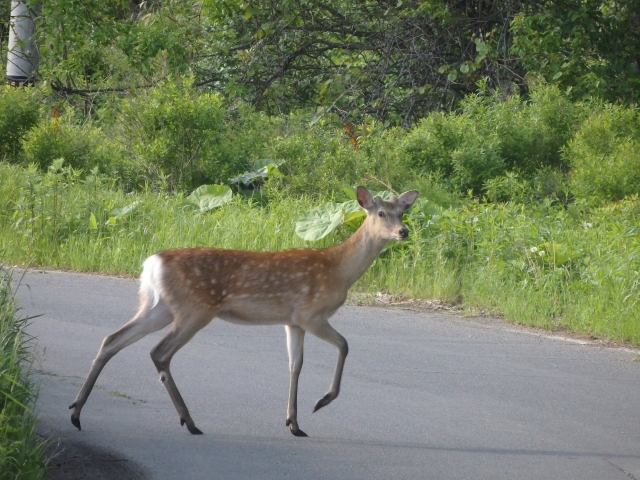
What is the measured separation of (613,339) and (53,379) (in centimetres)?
520

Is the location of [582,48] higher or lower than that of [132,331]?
higher

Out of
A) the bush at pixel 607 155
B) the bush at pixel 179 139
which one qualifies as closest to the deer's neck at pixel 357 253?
the bush at pixel 607 155

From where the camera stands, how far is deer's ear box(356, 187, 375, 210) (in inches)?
323

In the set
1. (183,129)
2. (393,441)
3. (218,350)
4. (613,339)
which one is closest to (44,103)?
(183,129)

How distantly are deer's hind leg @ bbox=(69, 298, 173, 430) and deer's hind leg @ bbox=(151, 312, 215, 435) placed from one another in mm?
221

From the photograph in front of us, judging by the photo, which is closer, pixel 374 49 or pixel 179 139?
pixel 179 139

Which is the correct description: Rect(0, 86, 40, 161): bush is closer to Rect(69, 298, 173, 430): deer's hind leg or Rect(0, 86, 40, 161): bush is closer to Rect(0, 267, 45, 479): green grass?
Rect(69, 298, 173, 430): deer's hind leg

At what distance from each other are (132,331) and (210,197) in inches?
301

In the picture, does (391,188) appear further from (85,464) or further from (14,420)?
(14,420)

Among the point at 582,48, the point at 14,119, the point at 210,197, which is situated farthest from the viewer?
the point at 582,48

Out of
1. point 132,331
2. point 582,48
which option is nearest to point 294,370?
point 132,331

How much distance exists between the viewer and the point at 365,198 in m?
8.27

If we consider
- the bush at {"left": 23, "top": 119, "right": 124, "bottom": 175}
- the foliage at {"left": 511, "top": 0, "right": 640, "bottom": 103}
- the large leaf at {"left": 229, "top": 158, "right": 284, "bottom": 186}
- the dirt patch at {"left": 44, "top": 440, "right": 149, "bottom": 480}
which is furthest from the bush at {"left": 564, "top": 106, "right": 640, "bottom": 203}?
the dirt patch at {"left": 44, "top": 440, "right": 149, "bottom": 480}

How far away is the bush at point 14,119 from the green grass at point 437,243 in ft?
9.20
